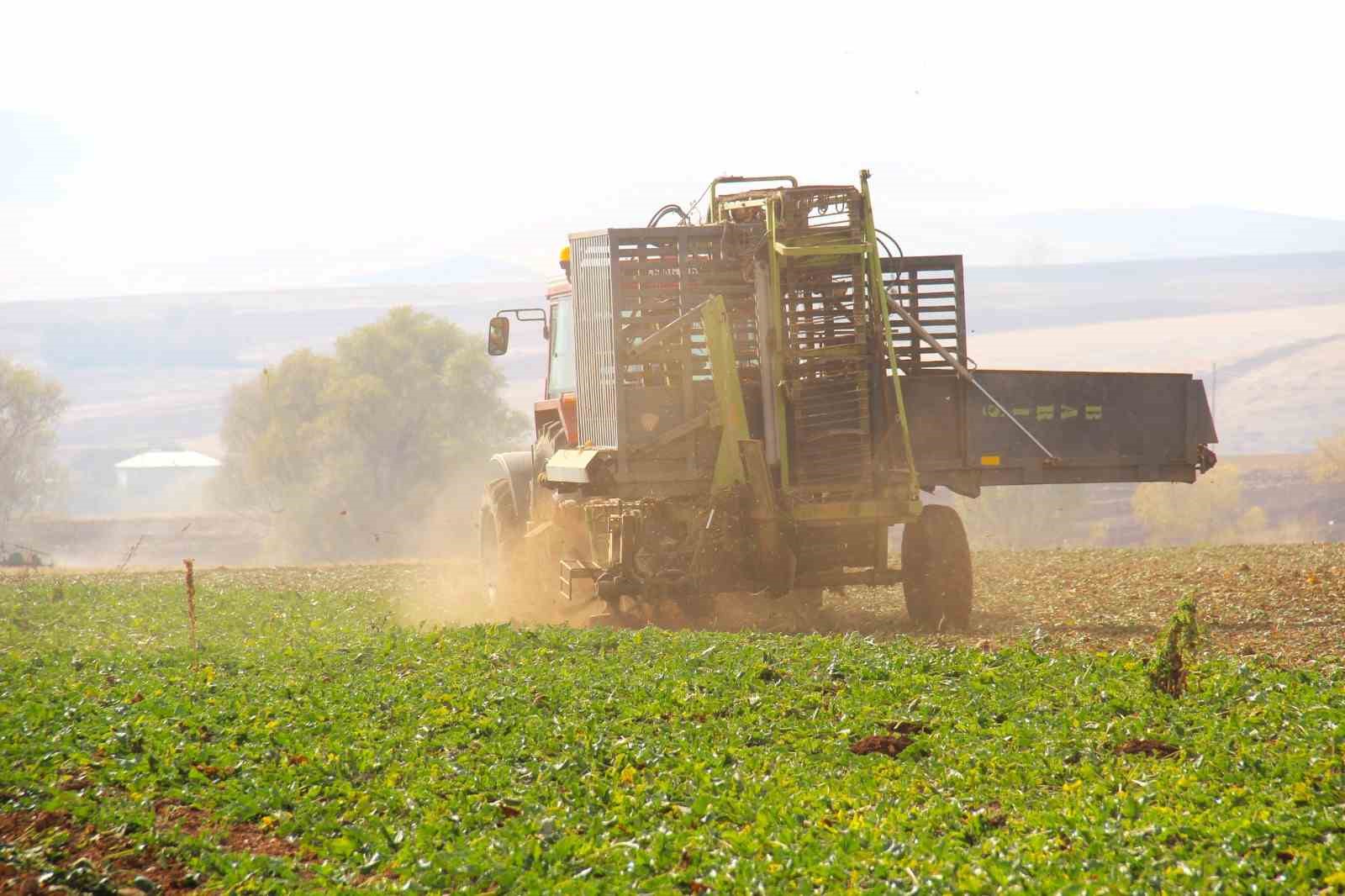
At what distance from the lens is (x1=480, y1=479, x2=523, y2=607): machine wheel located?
58.0ft

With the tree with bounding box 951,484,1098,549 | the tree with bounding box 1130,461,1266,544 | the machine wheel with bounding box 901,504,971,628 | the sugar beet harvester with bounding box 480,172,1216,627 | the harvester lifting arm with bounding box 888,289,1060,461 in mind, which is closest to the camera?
the sugar beet harvester with bounding box 480,172,1216,627

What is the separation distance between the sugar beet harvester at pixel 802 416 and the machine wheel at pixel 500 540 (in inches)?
105

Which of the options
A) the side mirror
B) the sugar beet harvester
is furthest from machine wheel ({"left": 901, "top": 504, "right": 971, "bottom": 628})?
the side mirror

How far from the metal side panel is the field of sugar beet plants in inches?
80.3

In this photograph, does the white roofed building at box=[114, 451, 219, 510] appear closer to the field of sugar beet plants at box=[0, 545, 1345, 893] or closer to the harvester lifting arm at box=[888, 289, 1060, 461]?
the harvester lifting arm at box=[888, 289, 1060, 461]

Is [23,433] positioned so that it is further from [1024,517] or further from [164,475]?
[164,475]

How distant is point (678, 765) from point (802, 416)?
666 cm

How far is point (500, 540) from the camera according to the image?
1806 cm

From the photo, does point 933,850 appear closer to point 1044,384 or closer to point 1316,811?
point 1316,811

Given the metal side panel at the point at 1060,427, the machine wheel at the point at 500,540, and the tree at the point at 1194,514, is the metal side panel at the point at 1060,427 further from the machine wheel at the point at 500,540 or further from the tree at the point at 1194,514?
the tree at the point at 1194,514

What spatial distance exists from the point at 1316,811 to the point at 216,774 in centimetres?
595

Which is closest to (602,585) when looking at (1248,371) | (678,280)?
(678,280)

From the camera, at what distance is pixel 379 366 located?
234 ft

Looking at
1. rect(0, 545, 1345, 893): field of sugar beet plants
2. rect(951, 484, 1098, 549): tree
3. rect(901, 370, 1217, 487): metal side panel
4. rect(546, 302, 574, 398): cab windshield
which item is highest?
rect(546, 302, 574, 398): cab windshield
